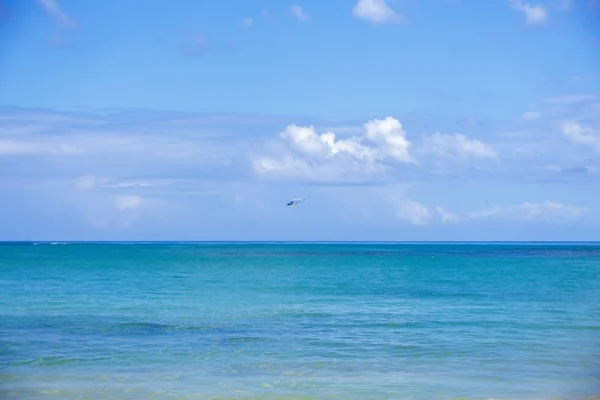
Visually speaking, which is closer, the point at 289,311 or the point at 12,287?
the point at 289,311

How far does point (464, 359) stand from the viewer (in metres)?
21.5

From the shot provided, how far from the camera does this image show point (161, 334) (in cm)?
2598

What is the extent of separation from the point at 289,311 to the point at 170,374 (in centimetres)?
1412

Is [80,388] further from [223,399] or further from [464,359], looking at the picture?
[464,359]

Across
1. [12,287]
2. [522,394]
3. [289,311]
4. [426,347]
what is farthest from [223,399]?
[12,287]

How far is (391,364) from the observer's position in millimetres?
20688

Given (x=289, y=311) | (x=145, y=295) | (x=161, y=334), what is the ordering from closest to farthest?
1. (x=161, y=334)
2. (x=289, y=311)
3. (x=145, y=295)

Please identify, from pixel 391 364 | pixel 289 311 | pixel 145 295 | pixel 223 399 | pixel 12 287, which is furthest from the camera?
pixel 12 287

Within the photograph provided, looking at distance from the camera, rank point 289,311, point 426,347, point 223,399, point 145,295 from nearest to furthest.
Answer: point 223,399
point 426,347
point 289,311
point 145,295

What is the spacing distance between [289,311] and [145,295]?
12.2 m

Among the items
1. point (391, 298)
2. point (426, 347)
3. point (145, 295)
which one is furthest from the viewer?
point (145, 295)

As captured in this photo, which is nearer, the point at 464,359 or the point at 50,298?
the point at 464,359

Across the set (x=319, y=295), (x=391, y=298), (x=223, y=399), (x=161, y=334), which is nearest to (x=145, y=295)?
(x=319, y=295)

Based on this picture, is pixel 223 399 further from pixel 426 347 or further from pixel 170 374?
pixel 426 347
